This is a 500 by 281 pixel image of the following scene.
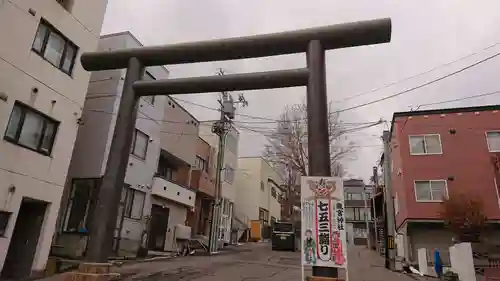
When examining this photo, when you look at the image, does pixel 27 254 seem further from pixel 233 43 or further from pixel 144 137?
pixel 233 43

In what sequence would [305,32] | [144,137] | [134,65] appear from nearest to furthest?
[305,32], [134,65], [144,137]

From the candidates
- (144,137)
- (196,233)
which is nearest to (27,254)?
(144,137)

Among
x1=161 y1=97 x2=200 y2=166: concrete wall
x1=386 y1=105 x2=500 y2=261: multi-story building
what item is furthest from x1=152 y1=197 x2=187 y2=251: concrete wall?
x1=386 y1=105 x2=500 y2=261: multi-story building

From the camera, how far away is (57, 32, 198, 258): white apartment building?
13.9 metres

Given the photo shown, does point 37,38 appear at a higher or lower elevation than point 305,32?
higher

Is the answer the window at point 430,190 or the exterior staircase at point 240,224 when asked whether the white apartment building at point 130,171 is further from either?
the window at point 430,190

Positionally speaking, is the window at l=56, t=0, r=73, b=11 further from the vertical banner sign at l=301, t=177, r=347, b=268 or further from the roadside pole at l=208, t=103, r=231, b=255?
the vertical banner sign at l=301, t=177, r=347, b=268

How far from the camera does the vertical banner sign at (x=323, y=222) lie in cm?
580

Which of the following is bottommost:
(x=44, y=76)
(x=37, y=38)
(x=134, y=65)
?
(x=134, y=65)

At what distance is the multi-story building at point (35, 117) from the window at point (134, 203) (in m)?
4.23

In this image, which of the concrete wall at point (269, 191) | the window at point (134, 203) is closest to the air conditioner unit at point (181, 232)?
the window at point (134, 203)

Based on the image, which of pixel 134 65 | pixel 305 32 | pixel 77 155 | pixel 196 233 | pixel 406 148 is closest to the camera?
pixel 305 32

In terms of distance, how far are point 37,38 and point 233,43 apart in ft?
23.5

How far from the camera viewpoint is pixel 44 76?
36.2ft
